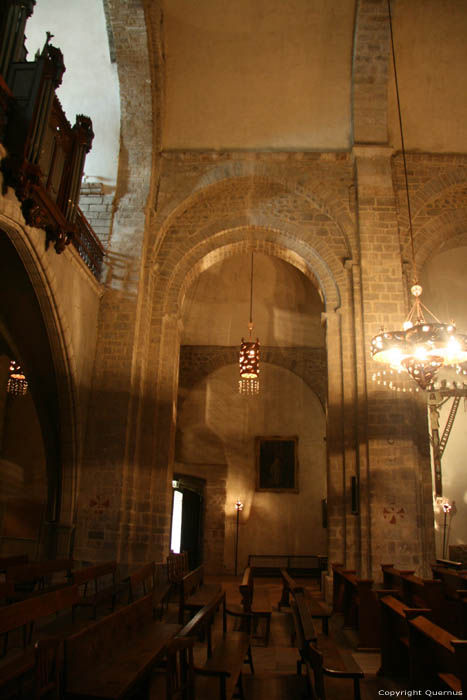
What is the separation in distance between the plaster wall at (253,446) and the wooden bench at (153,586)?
228 inches

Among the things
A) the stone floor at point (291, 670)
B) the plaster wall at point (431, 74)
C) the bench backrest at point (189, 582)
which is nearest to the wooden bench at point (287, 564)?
the stone floor at point (291, 670)

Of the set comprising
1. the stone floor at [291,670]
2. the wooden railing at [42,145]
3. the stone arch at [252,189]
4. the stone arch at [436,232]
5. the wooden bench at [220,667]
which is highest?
the stone arch at [252,189]

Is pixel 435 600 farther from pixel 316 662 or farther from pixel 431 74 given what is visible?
pixel 431 74

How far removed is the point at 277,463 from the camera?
14.9 meters

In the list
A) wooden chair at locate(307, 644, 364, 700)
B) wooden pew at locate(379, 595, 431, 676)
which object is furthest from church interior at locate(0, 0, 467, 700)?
wooden chair at locate(307, 644, 364, 700)

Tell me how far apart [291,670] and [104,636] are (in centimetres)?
238

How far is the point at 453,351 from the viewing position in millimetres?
6973

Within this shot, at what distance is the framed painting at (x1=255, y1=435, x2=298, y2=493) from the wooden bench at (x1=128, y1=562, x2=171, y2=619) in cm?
628

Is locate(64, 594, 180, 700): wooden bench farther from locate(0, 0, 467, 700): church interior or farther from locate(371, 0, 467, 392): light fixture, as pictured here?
locate(371, 0, 467, 392): light fixture

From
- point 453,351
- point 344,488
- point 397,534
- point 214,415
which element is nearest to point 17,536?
point 214,415

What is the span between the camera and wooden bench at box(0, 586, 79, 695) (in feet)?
10.8

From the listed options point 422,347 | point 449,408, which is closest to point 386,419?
point 422,347

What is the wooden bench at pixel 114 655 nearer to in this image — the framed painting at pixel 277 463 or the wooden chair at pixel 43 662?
the wooden chair at pixel 43 662

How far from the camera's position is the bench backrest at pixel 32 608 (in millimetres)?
3592
